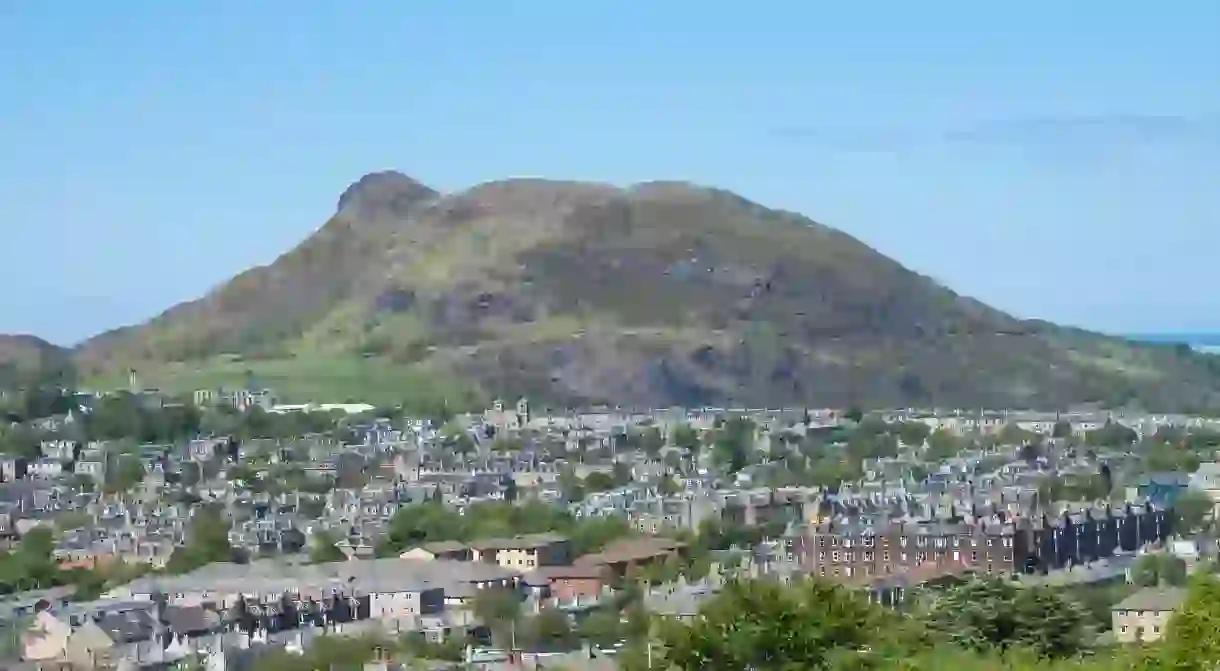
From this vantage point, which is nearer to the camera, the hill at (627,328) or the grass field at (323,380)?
the grass field at (323,380)

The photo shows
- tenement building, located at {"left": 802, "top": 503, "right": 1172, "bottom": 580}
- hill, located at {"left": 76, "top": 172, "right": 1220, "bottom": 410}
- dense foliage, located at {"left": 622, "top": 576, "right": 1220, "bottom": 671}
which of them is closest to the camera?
dense foliage, located at {"left": 622, "top": 576, "right": 1220, "bottom": 671}

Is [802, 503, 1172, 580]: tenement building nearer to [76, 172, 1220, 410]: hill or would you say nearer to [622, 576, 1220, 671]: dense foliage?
A: [622, 576, 1220, 671]: dense foliage

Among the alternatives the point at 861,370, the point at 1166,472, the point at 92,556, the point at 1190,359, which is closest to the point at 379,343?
the point at 861,370

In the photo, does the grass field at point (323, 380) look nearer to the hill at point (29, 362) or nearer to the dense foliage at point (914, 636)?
the hill at point (29, 362)

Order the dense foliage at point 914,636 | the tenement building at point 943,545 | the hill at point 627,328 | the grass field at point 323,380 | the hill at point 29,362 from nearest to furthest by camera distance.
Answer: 1. the dense foliage at point 914,636
2. the tenement building at point 943,545
3. the grass field at point 323,380
4. the hill at point 29,362
5. the hill at point 627,328

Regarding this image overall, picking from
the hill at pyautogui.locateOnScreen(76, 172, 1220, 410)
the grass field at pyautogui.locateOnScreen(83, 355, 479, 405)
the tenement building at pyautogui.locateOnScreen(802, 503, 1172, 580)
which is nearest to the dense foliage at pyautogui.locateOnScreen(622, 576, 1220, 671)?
the tenement building at pyautogui.locateOnScreen(802, 503, 1172, 580)

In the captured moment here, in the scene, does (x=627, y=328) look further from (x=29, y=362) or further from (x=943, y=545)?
(x=943, y=545)

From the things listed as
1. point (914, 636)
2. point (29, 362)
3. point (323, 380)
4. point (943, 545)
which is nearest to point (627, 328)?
point (323, 380)

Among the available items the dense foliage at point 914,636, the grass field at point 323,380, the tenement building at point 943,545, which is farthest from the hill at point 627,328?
the dense foliage at point 914,636
